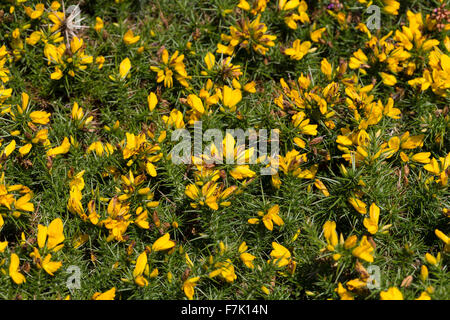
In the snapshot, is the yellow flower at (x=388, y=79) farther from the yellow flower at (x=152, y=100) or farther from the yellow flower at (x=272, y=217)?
the yellow flower at (x=152, y=100)

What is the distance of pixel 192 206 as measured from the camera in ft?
9.79

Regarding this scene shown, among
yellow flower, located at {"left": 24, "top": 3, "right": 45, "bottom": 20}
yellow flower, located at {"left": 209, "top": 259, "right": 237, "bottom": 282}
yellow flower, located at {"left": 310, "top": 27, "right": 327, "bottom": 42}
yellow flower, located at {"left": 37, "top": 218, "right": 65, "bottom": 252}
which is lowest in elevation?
yellow flower, located at {"left": 209, "top": 259, "right": 237, "bottom": 282}

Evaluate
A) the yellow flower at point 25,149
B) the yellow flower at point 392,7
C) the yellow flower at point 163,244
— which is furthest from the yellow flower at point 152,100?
the yellow flower at point 392,7

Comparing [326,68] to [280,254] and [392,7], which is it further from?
[280,254]

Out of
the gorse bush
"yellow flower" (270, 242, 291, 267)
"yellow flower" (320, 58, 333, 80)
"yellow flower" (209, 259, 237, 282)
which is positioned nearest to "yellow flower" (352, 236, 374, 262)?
the gorse bush

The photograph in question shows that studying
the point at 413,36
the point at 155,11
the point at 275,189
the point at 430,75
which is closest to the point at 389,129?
the point at 430,75

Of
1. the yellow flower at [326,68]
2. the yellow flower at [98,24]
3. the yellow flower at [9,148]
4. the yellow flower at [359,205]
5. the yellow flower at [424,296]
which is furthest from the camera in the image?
the yellow flower at [98,24]

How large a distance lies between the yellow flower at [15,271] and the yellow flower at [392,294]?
2032 millimetres

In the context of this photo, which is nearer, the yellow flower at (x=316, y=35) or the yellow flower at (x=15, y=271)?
the yellow flower at (x=15, y=271)

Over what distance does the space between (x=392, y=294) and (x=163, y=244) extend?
1.33m

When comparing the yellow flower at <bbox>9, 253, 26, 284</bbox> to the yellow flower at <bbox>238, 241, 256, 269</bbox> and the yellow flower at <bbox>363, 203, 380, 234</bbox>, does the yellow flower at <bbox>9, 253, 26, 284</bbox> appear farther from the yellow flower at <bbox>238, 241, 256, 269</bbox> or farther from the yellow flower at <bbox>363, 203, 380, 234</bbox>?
the yellow flower at <bbox>363, 203, 380, 234</bbox>

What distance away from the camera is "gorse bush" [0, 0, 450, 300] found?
116 inches

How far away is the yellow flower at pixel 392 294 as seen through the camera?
8.75 feet

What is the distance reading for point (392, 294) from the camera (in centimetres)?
267
